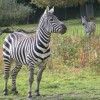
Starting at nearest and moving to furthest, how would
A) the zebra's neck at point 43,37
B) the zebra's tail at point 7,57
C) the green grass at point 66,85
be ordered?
the zebra's neck at point 43,37 < the green grass at point 66,85 < the zebra's tail at point 7,57

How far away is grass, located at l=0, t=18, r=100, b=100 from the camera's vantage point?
10812 mm

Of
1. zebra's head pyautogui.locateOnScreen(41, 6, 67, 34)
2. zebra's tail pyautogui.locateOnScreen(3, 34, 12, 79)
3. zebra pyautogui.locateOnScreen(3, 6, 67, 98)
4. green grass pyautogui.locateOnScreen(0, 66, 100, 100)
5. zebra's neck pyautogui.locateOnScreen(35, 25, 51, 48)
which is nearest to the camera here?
zebra's head pyautogui.locateOnScreen(41, 6, 67, 34)

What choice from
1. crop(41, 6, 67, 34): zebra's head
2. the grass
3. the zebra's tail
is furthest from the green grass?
crop(41, 6, 67, 34): zebra's head

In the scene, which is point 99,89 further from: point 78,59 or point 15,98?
point 78,59

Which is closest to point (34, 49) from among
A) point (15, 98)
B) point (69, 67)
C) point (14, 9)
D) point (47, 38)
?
point (47, 38)

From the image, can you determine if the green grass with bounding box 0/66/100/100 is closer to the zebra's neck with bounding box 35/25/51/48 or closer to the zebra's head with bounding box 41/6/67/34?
the zebra's neck with bounding box 35/25/51/48

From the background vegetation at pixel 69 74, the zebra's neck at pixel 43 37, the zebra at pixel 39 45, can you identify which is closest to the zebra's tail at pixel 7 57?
the zebra at pixel 39 45

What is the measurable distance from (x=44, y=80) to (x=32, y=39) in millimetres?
2827

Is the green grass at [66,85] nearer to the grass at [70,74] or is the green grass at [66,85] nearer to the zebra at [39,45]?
the grass at [70,74]

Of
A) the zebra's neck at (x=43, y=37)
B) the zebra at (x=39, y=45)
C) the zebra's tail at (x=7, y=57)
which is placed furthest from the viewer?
the zebra's tail at (x=7, y=57)

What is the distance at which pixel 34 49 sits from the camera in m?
10.1

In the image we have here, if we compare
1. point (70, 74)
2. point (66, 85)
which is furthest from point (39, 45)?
point (70, 74)

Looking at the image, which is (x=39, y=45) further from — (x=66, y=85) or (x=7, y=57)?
(x=66, y=85)

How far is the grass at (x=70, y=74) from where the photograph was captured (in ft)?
35.5
